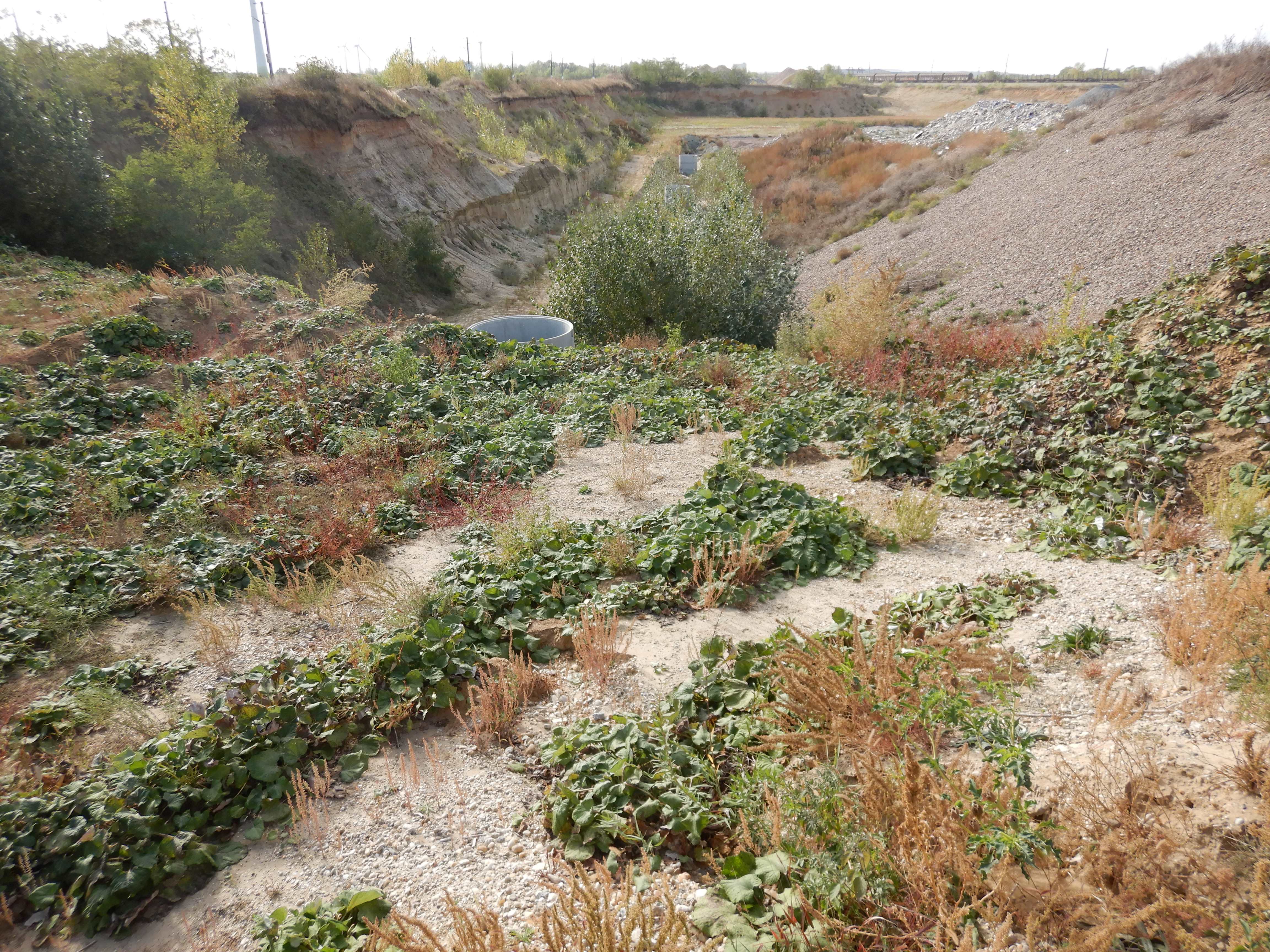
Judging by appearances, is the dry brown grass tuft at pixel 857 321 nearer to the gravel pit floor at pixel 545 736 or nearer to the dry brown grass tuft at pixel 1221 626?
the gravel pit floor at pixel 545 736

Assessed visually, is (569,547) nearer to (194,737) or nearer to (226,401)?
(194,737)

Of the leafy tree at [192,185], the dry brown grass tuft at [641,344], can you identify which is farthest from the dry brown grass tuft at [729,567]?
the leafy tree at [192,185]

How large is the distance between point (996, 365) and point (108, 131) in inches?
811

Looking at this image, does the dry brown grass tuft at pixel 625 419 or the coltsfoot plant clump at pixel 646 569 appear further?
the dry brown grass tuft at pixel 625 419

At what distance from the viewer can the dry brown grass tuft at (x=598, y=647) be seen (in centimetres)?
394

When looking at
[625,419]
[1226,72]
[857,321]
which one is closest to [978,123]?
[1226,72]

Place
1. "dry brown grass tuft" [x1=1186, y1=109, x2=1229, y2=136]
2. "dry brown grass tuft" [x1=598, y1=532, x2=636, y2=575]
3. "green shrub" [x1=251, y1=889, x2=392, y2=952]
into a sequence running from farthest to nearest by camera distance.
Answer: "dry brown grass tuft" [x1=1186, y1=109, x2=1229, y2=136], "dry brown grass tuft" [x1=598, y1=532, x2=636, y2=575], "green shrub" [x1=251, y1=889, x2=392, y2=952]

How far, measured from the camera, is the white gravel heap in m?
26.0

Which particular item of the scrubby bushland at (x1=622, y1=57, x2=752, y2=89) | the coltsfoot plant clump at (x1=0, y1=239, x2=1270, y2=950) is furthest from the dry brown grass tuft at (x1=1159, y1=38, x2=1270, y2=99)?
the scrubby bushland at (x1=622, y1=57, x2=752, y2=89)

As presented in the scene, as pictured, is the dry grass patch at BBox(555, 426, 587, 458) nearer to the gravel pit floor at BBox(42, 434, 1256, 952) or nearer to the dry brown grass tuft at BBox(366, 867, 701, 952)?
the gravel pit floor at BBox(42, 434, 1256, 952)

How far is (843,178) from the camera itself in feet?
85.4

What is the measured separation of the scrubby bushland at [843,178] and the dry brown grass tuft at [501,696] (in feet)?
58.1

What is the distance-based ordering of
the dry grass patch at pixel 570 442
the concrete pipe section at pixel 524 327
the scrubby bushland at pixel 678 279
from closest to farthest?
the dry grass patch at pixel 570 442 → the concrete pipe section at pixel 524 327 → the scrubby bushland at pixel 678 279

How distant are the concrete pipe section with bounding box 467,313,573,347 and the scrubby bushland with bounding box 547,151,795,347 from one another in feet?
3.56
